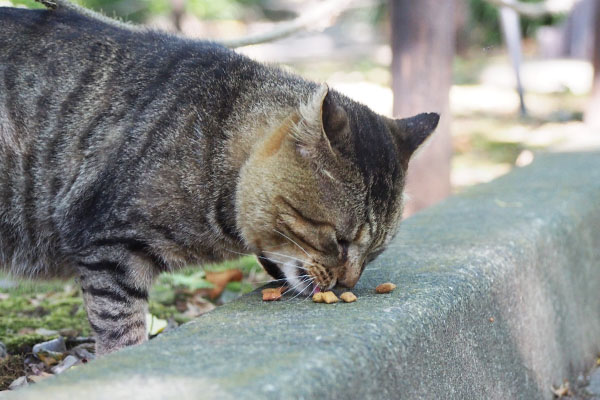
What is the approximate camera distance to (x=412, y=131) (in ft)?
9.71

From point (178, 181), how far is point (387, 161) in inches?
29.4

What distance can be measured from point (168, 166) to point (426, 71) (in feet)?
9.35

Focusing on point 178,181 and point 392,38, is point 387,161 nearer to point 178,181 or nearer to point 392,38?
point 178,181

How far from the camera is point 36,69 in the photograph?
3.13 meters

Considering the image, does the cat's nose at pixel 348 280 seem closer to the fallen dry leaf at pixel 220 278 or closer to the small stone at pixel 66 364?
the small stone at pixel 66 364

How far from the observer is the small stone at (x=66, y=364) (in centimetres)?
299

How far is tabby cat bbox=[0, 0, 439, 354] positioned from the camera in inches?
102

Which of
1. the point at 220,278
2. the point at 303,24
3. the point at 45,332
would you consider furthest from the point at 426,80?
the point at 45,332

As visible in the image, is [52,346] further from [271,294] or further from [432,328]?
[432,328]

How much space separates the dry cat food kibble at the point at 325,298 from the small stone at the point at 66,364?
3.81 ft

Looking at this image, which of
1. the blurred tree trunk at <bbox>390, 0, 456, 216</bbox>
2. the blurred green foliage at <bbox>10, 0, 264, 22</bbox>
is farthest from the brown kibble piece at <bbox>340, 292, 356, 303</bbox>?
the blurred green foliage at <bbox>10, 0, 264, 22</bbox>

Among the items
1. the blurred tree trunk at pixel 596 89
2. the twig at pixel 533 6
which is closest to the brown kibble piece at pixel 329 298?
the twig at pixel 533 6

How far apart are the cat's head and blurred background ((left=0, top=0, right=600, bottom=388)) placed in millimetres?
393

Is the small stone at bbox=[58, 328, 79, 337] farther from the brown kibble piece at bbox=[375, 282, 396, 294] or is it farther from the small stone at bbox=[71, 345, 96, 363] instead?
the brown kibble piece at bbox=[375, 282, 396, 294]
